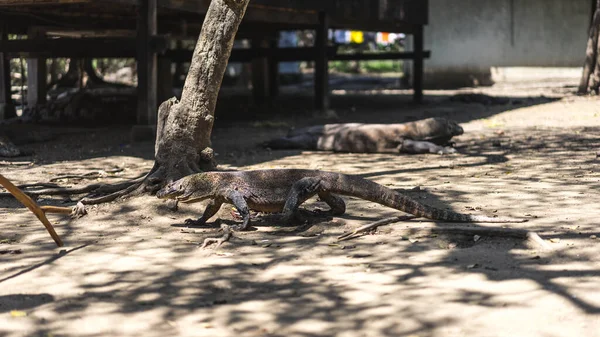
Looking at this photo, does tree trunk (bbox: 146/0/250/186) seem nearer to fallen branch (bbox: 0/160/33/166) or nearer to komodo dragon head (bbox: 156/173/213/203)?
komodo dragon head (bbox: 156/173/213/203)

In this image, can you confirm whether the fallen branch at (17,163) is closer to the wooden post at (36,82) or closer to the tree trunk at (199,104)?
the tree trunk at (199,104)

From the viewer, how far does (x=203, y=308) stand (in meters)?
4.07

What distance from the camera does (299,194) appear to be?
19.0 ft

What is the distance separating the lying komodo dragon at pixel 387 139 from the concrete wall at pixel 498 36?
12.7 metres

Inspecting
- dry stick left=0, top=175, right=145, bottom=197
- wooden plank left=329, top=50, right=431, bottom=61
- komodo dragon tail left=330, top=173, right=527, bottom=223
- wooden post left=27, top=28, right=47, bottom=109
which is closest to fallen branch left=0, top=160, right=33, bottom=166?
dry stick left=0, top=175, right=145, bottom=197

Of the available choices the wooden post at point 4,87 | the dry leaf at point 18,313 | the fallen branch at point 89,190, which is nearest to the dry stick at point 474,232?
the dry leaf at point 18,313

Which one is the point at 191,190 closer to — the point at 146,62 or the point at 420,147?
the point at 420,147

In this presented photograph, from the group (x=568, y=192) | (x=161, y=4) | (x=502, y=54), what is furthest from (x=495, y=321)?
(x=502, y=54)

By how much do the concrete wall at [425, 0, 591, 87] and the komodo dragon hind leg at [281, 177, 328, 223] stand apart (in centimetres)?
1787

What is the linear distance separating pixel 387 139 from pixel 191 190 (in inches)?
196

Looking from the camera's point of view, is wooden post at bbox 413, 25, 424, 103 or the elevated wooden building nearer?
the elevated wooden building

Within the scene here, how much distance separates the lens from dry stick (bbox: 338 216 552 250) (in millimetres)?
4965

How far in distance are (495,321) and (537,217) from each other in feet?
7.62

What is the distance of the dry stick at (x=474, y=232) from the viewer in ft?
16.3
